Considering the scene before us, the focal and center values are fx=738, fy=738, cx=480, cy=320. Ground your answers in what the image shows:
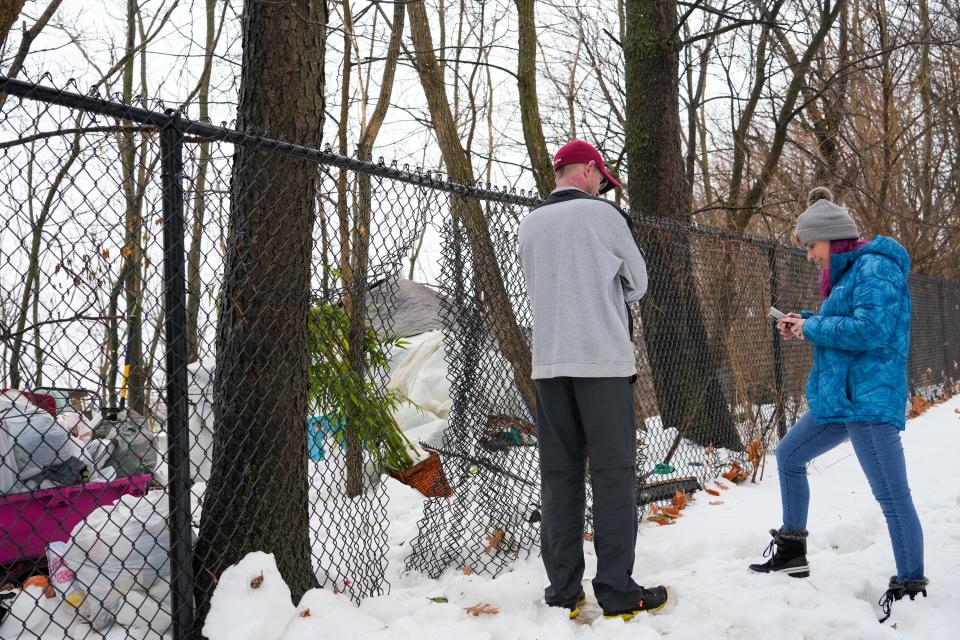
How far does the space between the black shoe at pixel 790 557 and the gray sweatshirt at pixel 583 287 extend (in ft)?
4.04

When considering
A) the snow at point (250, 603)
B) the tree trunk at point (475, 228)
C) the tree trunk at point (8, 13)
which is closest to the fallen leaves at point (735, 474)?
the tree trunk at point (475, 228)

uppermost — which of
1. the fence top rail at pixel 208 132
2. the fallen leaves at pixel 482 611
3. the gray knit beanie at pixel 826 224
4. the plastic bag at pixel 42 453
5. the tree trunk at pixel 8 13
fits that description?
the tree trunk at pixel 8 13

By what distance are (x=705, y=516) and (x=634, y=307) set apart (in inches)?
72.1

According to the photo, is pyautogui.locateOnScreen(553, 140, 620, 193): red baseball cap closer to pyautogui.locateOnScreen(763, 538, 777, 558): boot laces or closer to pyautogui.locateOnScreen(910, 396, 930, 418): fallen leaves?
pyautogui.locateOnScreen(763, 538, 777, 558): boot laces

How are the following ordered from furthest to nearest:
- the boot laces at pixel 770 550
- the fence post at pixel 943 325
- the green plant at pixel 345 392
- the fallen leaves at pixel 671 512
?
1. the fence post at pixel 943 325
2. the green plant at pixel 345 392
3. the fallen leaves at pixel 671 512
4. the boot laces at pixel 770 550

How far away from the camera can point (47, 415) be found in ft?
14.2

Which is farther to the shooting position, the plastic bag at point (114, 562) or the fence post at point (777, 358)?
the fence post at point (777, 358)

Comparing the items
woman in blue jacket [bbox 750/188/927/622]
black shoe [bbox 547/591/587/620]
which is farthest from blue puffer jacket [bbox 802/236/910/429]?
black shoe [bbox 547/591/587/620]

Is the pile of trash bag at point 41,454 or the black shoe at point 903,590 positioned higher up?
the pile of trash bag at point 41,454

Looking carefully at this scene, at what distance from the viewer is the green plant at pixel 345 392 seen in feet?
16.4

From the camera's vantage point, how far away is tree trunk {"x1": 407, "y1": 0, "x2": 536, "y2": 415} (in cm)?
410

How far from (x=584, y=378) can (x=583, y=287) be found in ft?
1.27

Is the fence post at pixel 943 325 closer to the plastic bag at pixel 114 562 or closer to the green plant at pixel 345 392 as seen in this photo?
the green plant at pixel 345 392

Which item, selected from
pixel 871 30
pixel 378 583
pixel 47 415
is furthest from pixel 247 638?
pixel 871 30
